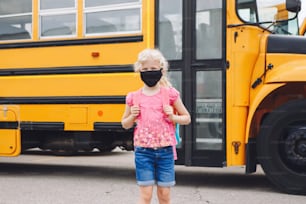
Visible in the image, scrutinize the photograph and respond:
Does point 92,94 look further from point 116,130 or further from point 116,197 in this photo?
point 116,197

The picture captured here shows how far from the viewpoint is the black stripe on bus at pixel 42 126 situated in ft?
22.4

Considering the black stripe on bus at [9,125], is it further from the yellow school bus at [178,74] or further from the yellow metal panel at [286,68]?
the yellow metal panel at [286,68]

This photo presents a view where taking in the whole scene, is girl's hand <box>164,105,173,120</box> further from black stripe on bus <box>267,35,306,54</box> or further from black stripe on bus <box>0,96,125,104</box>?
black stripe on bus <box>0,96,125,104</box>

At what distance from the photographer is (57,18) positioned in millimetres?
6945

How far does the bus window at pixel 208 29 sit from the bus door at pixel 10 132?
265cm

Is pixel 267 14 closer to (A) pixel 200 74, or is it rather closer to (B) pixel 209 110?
(A) pixel 200 74

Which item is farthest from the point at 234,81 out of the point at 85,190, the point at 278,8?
the point at 85,190

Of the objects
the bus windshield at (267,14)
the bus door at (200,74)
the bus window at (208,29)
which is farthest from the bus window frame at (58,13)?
the bus windshield at (267,14)

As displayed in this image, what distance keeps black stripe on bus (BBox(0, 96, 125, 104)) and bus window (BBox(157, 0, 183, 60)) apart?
0.80 metres

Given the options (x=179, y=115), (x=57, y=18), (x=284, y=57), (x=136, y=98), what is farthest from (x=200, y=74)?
(x=136, y=98)

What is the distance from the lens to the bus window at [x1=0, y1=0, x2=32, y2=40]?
7.11 metres

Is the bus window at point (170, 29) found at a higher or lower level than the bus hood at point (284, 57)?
higher

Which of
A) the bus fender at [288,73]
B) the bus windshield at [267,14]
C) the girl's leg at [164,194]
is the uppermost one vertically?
the bus windshield at [267,14]

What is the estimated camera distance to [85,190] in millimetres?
6223
